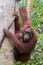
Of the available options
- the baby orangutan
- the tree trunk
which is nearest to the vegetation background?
the baby orangutan

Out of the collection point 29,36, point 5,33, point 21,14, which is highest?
point 5,33

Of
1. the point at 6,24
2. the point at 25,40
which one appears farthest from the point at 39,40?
the point at 6,24

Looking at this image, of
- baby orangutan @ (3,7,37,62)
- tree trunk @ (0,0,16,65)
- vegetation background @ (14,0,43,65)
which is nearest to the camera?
tree trunk @ (0,0,16,65)

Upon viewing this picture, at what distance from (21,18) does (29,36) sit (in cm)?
32

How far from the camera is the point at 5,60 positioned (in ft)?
5.52

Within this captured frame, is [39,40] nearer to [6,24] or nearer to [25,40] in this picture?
[25,40]

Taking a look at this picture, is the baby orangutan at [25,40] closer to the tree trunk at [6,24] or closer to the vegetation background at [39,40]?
the vegetation background at [39,40]

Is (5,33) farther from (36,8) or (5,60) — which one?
(36,8)

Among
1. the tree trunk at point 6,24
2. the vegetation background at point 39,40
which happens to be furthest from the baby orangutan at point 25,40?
the tree trunk at point 6,24

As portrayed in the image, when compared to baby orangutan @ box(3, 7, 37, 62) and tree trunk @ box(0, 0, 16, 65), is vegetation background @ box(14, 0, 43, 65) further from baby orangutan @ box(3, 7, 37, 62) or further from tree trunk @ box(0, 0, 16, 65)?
tree trunk @ box(0, 0, 16, 65)

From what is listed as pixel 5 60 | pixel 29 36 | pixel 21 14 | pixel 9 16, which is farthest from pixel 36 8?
pixel 5 60

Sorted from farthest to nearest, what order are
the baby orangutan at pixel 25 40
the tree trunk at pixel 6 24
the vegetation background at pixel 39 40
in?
1. the vegetation background at pixel 39 40
2. the baby orangutan at pixel 25 40
3. the tree trunk at pixel 6 24

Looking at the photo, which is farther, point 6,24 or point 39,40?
point 39,40

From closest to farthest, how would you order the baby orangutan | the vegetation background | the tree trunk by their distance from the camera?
the tree trunk, the baby orangutan, the vegetation background
